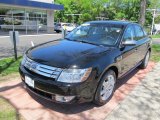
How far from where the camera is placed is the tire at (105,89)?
4055 mm

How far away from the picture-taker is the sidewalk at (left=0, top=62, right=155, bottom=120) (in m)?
3.86

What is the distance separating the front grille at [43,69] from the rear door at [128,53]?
182cm

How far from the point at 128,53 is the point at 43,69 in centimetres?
232

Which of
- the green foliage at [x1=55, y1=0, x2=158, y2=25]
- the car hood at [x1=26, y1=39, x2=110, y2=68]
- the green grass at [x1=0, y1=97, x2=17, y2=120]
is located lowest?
the green grass at [x1=0, y1=97, x2=17, y2=120]

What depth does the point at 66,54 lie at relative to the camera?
4.05 m

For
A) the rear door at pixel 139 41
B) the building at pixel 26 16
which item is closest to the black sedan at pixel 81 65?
the rear door at pixel 139 41

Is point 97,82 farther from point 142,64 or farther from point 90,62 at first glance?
point 142,64

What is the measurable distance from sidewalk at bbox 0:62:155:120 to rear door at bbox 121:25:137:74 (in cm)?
68

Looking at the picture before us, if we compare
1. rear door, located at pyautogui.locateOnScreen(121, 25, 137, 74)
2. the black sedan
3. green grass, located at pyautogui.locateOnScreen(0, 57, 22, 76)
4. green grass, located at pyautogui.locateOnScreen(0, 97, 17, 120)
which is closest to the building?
green grass, located at pyautogui.locateOnScreen(0, 57, 22, 76)

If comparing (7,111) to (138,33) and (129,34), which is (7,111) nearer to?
(129,34)

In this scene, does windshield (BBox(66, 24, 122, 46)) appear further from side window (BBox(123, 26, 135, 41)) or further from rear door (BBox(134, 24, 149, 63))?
rear door (BBox(134, 24, 149, 63))

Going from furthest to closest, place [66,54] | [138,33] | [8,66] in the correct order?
[8,66] < [138,33] < [66,54]

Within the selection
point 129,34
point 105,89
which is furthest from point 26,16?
point 105,89

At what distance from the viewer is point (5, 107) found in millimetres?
4051
